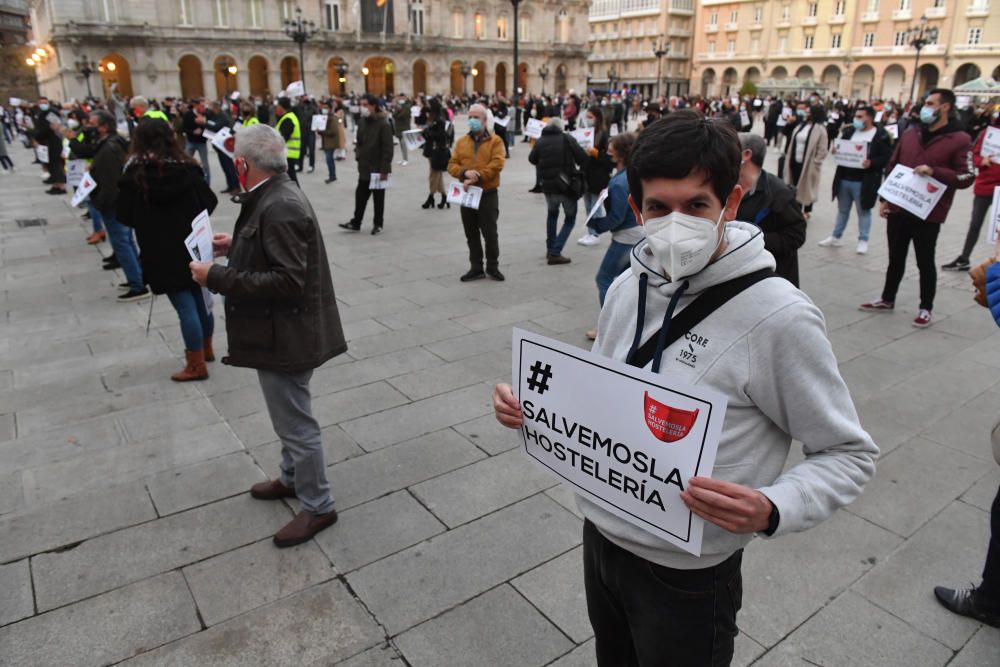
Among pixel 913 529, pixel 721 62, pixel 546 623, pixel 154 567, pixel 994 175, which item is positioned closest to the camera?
pixel 546 623

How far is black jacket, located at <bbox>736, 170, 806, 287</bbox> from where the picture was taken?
157 inches

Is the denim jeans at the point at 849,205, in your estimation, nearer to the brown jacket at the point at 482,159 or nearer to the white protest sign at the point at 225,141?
the brown jacket at the point at 482,159

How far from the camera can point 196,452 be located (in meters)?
4.02

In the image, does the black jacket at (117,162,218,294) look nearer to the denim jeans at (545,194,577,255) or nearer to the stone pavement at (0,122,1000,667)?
the stone pavement at (0,122,1000,667)

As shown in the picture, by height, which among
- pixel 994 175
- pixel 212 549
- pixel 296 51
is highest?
pixel 296 51

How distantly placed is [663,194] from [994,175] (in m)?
7.64

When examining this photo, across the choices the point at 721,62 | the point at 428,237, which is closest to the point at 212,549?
the point at 428,237

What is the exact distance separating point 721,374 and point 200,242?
3101 millimetres

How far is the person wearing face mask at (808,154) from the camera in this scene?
8961 mm

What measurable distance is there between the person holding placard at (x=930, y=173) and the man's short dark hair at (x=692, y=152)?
5482 millimetres

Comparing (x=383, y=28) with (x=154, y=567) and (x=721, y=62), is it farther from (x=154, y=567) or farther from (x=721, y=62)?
(x=154, y=567)

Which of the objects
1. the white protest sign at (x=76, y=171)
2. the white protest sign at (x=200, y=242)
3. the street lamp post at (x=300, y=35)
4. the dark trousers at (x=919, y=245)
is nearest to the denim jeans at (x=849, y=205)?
the dark trousers at (x=919, y=245)

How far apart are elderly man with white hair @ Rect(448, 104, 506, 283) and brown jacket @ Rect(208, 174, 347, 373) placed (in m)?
4.43

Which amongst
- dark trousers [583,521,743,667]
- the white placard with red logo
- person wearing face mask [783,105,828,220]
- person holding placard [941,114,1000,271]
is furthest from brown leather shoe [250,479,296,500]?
person wearing face mask [783,105,828,220]
